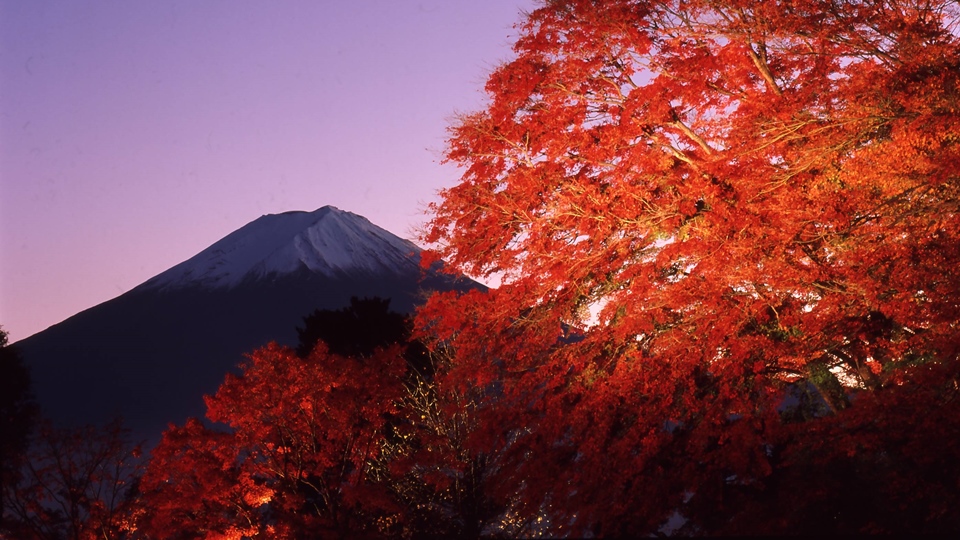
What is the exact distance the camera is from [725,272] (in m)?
9.99

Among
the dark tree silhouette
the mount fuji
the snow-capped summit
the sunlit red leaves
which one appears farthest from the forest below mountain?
the snow-capped summit

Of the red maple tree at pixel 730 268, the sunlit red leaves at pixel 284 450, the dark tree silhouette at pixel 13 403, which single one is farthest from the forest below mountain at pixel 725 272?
the dark tree silhouette at pixel 13 403

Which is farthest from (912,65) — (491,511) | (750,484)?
(491,511)

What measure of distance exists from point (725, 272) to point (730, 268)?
4.3 inches

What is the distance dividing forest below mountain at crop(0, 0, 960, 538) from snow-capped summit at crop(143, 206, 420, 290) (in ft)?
317

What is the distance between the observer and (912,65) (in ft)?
28.2

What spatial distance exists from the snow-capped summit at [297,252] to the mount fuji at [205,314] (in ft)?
0.67

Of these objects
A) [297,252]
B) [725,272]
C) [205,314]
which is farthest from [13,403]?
[297,252]

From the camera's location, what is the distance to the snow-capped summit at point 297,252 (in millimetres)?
114750

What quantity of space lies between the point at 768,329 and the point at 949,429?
2.62 metres

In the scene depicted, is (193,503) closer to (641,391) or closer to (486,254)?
(486,254)

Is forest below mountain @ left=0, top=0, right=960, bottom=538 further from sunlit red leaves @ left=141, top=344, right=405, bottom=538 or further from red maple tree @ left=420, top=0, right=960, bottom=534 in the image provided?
sunlit red leaves @ left=141, top=344, right=405, bottom=538

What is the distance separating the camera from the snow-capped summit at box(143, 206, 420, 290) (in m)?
115

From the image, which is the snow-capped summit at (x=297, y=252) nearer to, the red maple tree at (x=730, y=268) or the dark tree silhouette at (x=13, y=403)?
the dark tree silhouette at (x=13, y=403)
